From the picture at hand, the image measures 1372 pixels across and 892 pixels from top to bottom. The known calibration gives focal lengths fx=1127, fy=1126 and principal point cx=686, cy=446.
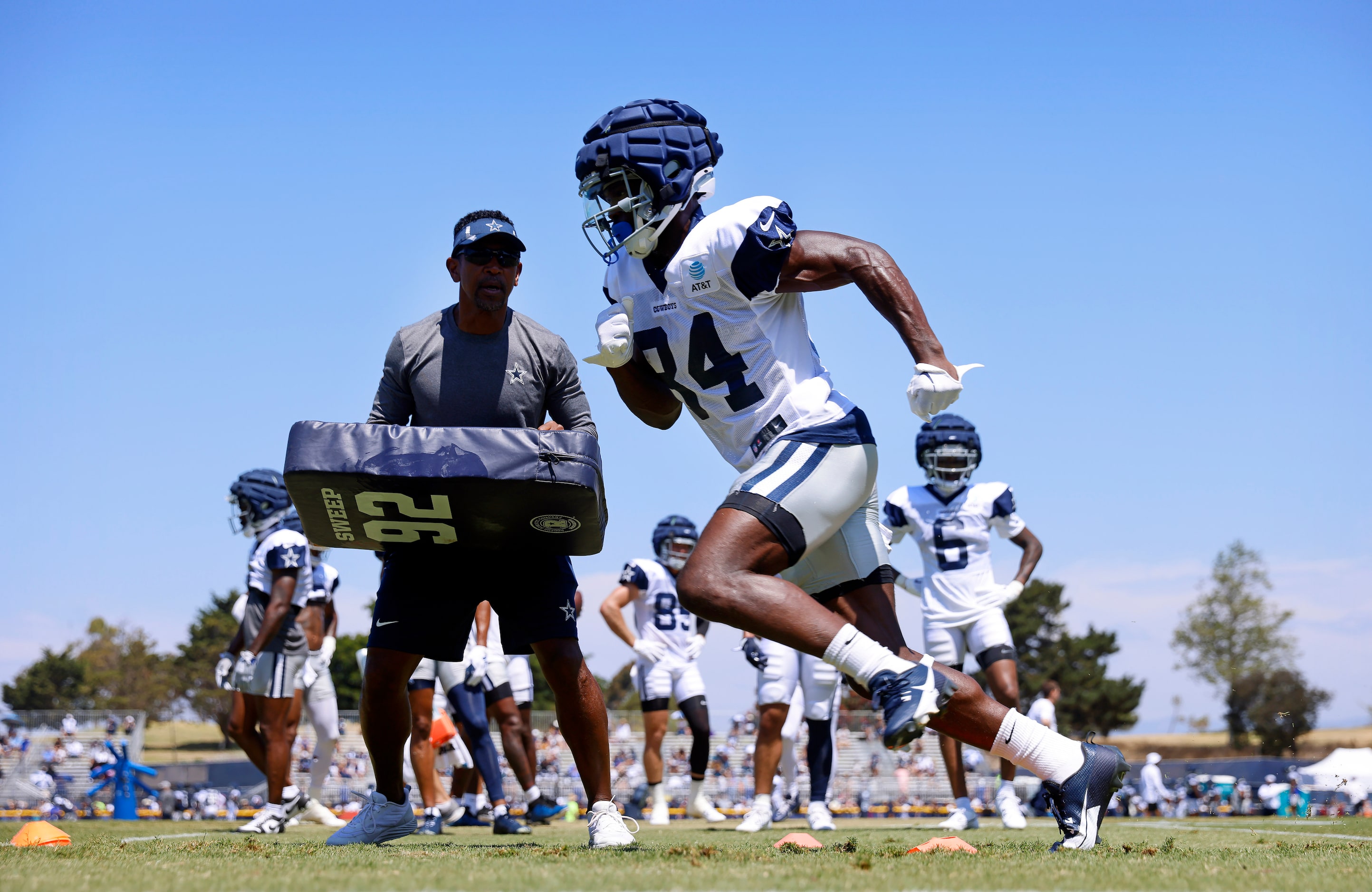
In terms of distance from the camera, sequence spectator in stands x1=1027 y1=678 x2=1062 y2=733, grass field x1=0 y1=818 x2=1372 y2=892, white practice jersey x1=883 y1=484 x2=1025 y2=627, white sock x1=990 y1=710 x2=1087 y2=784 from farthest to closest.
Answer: spectator in stands x1=1027 y1=678 x2=1062 y2=733 < white practice jersey x1=883 y1=484 x2=1025 y2=627 < white sock x1=990 y1=710 x2=1087 y2=784 < grass field x1=0 y1=818 x2=1372 y2=892

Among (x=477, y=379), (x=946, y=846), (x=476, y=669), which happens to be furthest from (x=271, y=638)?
(x=946, y=846)

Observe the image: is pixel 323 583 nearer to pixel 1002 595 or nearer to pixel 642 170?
pixel 1002 595

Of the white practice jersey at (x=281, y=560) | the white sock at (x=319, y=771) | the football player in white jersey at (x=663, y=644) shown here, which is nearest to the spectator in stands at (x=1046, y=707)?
the football player in white jersey at (x=663, y=644)

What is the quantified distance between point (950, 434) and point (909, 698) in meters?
5.99

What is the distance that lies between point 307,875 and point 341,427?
68.3 inches

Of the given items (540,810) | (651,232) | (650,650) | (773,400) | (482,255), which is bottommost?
(540,810)

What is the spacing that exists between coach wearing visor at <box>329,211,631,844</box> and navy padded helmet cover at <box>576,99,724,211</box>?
90 cm

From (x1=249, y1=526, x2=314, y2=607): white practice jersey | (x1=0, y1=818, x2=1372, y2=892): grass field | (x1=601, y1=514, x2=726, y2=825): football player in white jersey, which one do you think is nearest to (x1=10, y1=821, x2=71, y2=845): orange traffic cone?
(x1=0, y1=818, x2=1372, y2=892): grass field

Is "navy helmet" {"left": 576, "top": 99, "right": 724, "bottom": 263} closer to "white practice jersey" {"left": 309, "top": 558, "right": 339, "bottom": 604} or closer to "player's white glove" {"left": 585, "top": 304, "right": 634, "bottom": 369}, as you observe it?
"player's white glove" {"left": 585, "top": 304, "right": 634, "bottom": 369}

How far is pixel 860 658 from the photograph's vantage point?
3.47m

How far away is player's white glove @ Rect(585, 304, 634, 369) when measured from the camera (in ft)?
13.4

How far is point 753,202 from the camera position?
3949 millimetres

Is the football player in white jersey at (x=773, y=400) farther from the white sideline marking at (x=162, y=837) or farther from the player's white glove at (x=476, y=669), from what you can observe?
the player's white glove at (x=476, y=669)

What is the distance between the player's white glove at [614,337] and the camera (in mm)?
4090
